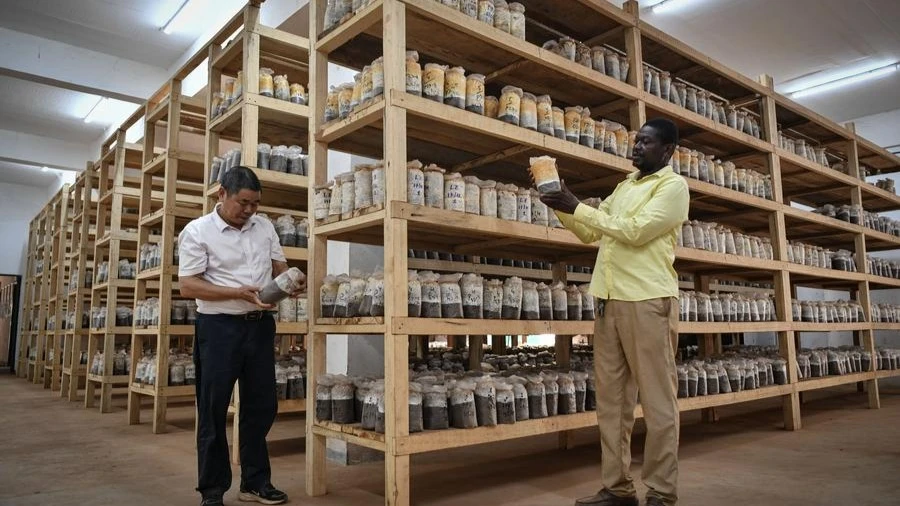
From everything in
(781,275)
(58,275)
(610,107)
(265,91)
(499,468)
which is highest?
(265,91)

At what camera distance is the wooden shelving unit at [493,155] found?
8.92 ft

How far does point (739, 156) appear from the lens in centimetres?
564

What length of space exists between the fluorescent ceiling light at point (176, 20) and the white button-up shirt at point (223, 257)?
18.6ft

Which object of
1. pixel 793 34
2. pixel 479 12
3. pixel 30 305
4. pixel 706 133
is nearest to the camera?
pixel 479 12

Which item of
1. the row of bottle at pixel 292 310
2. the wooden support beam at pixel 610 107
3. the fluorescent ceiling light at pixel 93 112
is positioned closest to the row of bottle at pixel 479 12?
the wooden support beam at pixel 610 107

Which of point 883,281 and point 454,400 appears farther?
point 883,281

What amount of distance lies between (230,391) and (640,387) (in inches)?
72.4

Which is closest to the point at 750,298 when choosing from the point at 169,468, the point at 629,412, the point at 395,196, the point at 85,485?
the point at 629,412

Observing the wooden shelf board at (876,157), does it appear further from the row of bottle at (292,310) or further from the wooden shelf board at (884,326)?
the row of bottle at (292,310)

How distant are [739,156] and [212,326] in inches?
191

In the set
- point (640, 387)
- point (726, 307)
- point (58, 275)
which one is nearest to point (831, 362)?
point (726, 307)

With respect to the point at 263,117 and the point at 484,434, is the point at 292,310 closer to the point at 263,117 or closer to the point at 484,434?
the point at 263,117

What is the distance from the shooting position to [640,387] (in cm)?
262

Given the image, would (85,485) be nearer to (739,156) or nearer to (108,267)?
(108,267)
